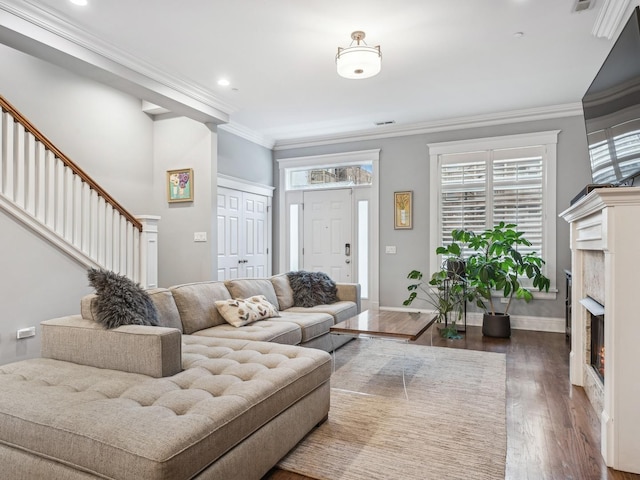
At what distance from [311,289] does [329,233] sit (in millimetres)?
2208

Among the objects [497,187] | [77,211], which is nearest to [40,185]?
[77,211]

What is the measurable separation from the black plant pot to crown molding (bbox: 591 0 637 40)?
120 inches

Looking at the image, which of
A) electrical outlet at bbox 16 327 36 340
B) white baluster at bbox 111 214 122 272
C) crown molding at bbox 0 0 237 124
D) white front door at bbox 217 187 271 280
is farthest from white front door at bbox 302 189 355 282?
electrical outlet at bbox 16 327 36 340

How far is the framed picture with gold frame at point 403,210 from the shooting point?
5969 millimetres

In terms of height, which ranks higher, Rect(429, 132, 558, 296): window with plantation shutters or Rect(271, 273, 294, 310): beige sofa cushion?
Rect(429, 132, 558, 296): window with plantation shutters

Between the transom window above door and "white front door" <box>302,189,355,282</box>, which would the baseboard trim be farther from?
the transom window above door

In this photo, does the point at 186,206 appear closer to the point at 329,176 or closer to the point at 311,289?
the point at 311,289

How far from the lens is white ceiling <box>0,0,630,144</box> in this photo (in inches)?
120

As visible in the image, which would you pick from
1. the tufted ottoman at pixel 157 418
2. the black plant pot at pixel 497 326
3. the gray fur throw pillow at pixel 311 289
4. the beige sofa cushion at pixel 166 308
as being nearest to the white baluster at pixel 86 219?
the beige sofa cushion at pixel 166 308

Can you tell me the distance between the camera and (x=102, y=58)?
357 centimetres

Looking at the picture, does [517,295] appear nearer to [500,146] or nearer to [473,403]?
[500,146]

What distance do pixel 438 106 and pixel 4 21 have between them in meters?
4.39

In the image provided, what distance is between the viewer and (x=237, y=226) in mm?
6039

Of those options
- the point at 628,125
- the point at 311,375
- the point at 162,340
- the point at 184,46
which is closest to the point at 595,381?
the point at 628,125
